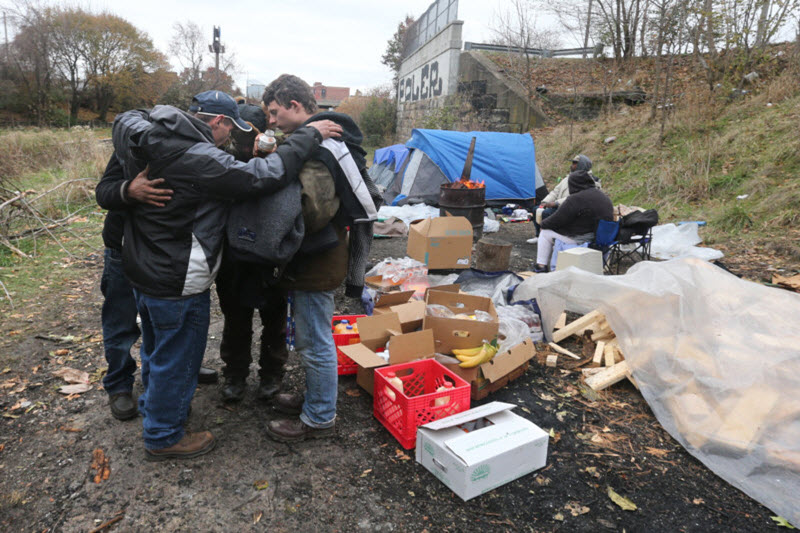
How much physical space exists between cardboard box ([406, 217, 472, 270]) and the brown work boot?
359 centimetres

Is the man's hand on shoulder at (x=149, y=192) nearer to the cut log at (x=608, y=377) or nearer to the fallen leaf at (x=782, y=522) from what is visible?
the cut log at (x=608, y=377)

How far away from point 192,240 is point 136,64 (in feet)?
116

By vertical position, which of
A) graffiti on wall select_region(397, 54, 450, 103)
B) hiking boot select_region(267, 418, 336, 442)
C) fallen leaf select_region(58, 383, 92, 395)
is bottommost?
fallen leaf select_region(58, 383, 92, 395)

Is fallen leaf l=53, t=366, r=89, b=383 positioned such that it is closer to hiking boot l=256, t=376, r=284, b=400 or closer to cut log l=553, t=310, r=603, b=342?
hiking boot l=256, t=376, r=284, b=400

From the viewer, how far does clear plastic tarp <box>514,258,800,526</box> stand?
239 centimetres

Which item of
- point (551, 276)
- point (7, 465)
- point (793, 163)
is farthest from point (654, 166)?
point (7, 465)

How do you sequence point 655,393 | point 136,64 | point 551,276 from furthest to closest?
1. point 136,64
2. point 551,276
3. point 655,393

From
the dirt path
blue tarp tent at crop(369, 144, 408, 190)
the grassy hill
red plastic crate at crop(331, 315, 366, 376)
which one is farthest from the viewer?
blue tarp tent at crop(369, 144, 408, 190)

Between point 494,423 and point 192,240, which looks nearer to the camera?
point 192,240

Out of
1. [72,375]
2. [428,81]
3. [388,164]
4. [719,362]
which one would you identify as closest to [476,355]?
[719,362]

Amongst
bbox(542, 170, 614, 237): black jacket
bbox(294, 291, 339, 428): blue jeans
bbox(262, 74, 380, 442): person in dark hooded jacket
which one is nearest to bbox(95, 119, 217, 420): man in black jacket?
bbox(262, 74, 380, 442): person in dark hooded jacket

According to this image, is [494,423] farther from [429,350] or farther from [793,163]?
[793,163]

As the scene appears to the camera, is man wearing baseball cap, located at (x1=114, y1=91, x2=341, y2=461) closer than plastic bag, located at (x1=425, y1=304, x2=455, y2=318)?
Yes

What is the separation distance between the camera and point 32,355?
3486mm
